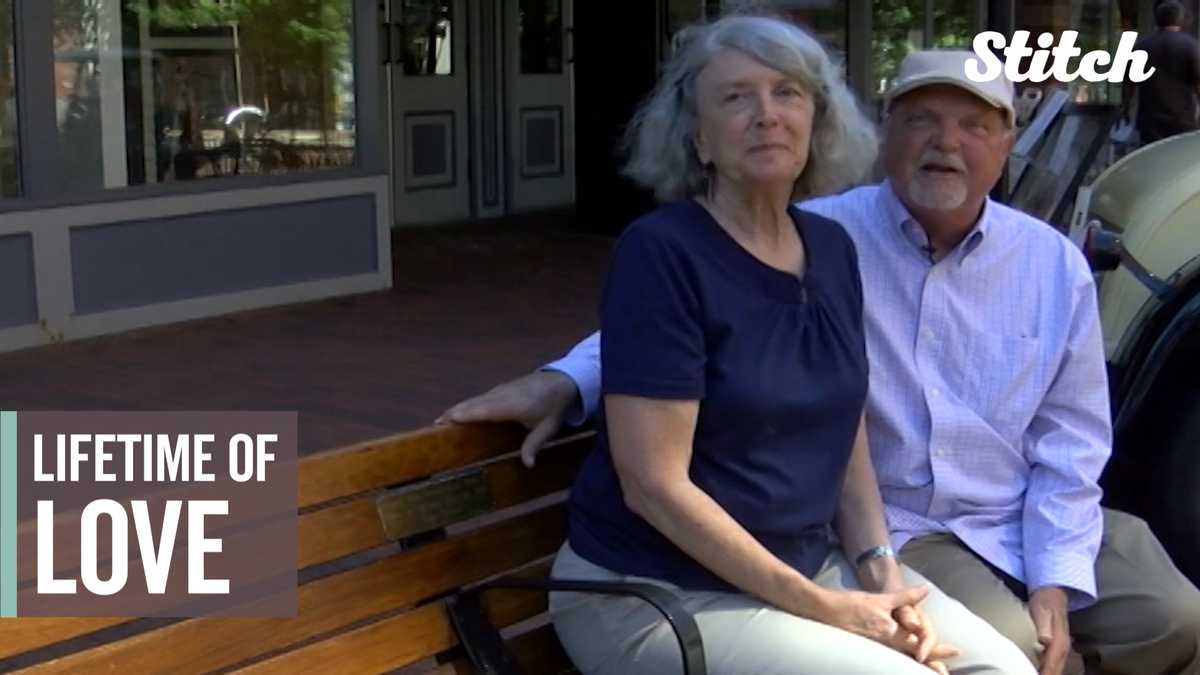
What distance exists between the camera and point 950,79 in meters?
3.17

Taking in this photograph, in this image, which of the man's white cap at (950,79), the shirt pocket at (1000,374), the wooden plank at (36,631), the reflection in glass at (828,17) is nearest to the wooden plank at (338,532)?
the wooden plank at (36,631)

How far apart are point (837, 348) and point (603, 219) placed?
10.2 metres

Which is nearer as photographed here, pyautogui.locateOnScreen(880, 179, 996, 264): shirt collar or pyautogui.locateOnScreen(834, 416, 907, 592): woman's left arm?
pyautogui.locateOnScreen(834, 416, 907, 592): woman's left arm

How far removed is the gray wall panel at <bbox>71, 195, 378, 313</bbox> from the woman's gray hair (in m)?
6.18

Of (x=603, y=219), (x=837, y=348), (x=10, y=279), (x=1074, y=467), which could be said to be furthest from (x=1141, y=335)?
(x=603, y=219)

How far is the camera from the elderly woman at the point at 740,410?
2.66m

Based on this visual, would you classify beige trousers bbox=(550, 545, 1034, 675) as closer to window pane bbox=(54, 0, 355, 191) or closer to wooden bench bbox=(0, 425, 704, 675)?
wooden bench bbox=(0, 425, 704, 675)

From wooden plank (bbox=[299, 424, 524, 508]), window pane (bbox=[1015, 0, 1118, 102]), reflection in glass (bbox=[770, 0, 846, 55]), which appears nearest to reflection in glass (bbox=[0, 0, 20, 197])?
wooden plank (bbox=[299, 424, 524, 508])

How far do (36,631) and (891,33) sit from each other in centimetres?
1422

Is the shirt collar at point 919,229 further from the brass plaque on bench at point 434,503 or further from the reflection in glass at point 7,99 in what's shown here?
the reflection in glass at point 7,99

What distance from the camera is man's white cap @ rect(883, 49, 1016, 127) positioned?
10.4 feet

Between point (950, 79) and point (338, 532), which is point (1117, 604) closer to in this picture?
point (950, 79)

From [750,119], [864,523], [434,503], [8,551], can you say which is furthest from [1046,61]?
[8,551]

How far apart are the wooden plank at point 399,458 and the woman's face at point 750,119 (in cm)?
58
